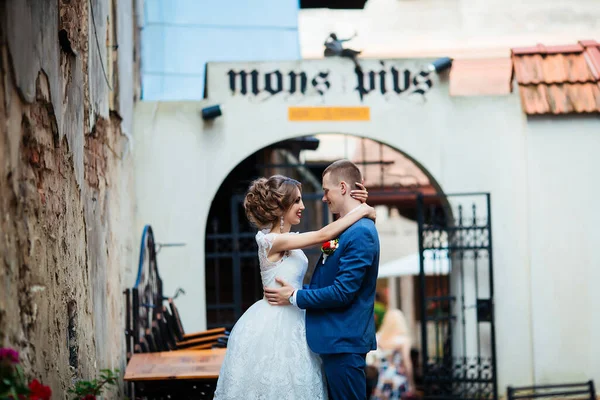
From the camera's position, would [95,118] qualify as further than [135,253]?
No

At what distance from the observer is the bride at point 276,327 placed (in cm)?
485

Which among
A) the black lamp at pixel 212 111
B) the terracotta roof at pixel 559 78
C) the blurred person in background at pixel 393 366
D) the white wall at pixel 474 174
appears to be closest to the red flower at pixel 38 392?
the white wall at pixel 474 174

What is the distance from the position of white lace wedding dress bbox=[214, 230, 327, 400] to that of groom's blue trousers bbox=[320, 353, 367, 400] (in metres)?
0.13

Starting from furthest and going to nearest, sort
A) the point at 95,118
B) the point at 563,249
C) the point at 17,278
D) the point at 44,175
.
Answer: the point at 563,249, the point at 95,118, the point at 44,175, the point at 17,278

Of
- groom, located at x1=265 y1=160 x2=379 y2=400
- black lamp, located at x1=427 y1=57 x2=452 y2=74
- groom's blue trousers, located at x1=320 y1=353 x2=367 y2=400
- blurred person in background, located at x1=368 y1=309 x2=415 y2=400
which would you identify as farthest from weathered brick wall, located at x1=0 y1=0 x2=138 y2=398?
blurred person in background, located at x1=368 y1=309 x2=415 y2=400

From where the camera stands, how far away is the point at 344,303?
470 cm

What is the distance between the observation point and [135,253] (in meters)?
9.97

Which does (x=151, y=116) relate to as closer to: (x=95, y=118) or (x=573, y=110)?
(x=95, y=118)

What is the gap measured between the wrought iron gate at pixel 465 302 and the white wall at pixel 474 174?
159 millimetres

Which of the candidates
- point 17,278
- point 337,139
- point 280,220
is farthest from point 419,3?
point 17,278

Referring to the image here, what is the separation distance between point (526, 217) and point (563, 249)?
532 mm

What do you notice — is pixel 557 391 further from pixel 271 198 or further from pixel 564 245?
pixel 271 198

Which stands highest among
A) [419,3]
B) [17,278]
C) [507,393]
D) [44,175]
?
[419,3]

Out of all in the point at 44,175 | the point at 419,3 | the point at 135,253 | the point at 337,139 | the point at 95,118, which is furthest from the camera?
the point at 337,139
